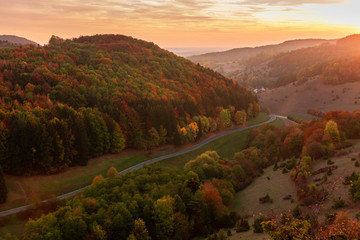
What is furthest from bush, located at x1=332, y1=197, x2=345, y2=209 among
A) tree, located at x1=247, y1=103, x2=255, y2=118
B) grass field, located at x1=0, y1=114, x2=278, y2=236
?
tree, located at x1=247, y1=103, x2=255, y2=118

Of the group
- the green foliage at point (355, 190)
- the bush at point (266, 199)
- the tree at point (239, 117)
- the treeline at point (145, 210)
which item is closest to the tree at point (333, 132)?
the bush at point (266, 199)

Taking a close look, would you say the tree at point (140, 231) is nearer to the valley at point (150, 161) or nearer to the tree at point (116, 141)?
the valley at point (150, 161)

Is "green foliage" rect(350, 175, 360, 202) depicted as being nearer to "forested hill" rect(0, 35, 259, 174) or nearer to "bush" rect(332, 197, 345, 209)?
"bush" rect(332, 197, 345, 209)

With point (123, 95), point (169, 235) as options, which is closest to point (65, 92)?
point (123, 95)

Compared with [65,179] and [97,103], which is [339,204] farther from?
[97,103]

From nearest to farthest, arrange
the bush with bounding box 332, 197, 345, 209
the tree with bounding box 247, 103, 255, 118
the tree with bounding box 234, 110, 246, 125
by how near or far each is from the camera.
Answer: the bush with bounding box 332, 197, 345, 209 → the tree with bounding box 234, 110, 246, 125 → the tree with bounding box 247, 103, 255, 118

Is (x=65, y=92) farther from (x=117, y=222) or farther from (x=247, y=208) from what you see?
(x=247, y=208)

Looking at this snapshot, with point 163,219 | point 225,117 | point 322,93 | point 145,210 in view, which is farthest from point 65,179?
point 322,93
